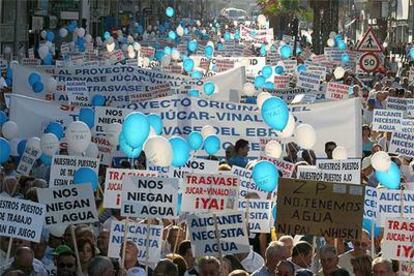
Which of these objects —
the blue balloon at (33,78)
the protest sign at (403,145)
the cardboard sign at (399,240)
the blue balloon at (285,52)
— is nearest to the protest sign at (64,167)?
the cardboard sign at (399,240)

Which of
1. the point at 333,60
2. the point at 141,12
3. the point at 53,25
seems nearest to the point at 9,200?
the point at 333,60

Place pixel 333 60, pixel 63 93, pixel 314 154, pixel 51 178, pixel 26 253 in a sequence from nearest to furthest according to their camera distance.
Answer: pixel 26 253 → pixel 51 178 → pixel 314 154 → pixel 63 93 → pixel 333 60

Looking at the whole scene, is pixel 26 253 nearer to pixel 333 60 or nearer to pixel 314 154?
pixel 314 154

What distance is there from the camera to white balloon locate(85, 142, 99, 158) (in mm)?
16422

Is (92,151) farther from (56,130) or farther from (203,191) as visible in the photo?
(203,191)

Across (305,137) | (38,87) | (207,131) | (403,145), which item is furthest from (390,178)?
(38,87)

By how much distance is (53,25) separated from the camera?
6350cm

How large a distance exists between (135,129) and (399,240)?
11.5 ft

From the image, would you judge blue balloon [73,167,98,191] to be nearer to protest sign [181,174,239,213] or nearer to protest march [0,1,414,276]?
protest march [0,1,414,276]

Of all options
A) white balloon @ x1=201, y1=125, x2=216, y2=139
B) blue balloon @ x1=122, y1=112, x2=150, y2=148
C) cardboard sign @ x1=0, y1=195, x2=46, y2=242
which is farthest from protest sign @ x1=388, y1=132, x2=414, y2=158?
cardboard sign @ x1=0, y1=195, x2=46, y2=242

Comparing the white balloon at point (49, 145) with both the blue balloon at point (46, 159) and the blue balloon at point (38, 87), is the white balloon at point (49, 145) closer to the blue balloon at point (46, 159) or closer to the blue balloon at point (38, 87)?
the blue balloon at point (46, 159)

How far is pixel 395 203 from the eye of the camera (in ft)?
42.4

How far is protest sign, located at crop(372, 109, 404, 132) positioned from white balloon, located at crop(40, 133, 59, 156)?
5.31 metres

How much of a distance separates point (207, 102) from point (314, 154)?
6.58 feet
